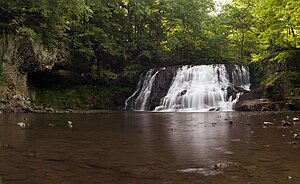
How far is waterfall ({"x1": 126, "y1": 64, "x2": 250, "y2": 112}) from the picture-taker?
1842 cm

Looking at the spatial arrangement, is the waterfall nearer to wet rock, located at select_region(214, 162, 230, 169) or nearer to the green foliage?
the green foliage

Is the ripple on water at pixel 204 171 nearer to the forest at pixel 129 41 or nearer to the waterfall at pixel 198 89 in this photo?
the forest at pixel 129 41

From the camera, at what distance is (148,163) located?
2742mm

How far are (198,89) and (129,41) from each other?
853 centimetres

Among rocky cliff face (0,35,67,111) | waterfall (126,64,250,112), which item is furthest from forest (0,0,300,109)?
waterfall (126,64,250,112)

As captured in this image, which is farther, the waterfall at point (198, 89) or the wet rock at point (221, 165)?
the waterfall at point (198, 89)

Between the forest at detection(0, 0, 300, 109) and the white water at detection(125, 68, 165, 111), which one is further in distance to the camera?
the white water at detection(125, 68, 165, 111)

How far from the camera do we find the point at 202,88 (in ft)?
65.6

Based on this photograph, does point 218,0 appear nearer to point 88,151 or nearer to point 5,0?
point 5,0

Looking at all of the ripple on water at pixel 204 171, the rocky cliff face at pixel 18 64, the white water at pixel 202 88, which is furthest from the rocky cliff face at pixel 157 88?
the ripple on water at pixel 204 171

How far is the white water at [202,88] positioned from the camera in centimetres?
1830

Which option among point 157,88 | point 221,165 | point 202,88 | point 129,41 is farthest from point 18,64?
point 221,165

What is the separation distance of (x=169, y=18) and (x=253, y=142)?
23489 mm

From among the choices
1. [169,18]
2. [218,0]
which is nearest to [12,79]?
[169,18]
